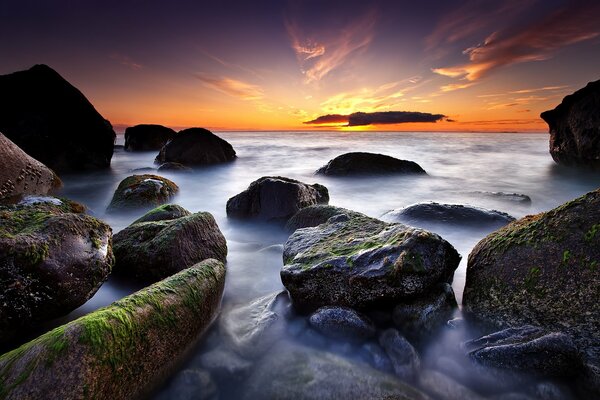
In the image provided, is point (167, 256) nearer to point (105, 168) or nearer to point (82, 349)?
point (82, 349)

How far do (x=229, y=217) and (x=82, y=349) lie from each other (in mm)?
5374

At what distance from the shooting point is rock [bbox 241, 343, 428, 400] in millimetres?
2566

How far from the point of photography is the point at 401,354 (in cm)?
276

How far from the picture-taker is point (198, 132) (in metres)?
16.7

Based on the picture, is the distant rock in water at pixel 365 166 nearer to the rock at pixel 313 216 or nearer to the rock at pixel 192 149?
the rock at pixel 192 149

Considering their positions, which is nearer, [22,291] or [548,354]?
[548,354]

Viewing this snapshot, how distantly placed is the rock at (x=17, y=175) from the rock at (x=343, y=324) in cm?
597

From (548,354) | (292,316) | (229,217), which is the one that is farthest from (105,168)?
(548,354)

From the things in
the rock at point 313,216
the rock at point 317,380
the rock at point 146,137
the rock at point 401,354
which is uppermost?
the rock at point 146,137

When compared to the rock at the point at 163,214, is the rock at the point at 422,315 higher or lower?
lower

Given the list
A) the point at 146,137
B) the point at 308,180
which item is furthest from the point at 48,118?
the point at 146,137

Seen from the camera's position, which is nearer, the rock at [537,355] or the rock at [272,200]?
the rock at [537,355]

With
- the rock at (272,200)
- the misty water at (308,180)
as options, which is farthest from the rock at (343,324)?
the rock at (272,200)

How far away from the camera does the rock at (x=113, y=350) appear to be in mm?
1925
